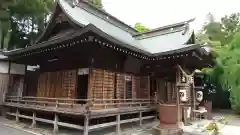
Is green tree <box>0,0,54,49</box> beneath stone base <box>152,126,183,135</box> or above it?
above

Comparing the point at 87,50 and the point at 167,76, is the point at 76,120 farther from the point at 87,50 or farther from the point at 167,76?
the point at 167,76

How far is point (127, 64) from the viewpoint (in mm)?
10141

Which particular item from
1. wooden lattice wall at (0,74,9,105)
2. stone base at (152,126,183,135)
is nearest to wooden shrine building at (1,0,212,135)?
wooden lattice wall at (0,74,9,105)

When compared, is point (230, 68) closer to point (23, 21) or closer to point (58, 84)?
point (58, 84)

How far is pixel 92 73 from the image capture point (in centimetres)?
812

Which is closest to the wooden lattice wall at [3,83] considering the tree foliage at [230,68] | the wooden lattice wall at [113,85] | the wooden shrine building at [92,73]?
the wooden shrine building at [92,73]

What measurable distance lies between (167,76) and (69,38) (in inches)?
249

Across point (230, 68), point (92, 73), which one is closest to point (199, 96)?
point (230, 68)

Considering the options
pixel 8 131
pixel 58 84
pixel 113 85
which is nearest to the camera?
pixel 8 131

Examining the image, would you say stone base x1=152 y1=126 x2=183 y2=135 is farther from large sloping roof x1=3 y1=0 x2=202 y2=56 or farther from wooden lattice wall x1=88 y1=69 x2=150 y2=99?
large sloping roof x1=3 y1=0 x2=202 y2=56

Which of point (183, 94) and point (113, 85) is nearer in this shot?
point (113, 85)

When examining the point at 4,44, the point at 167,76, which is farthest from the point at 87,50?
the point at 4,44

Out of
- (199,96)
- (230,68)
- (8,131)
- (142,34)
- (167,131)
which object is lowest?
(8,131)

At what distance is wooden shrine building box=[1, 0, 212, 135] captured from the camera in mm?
7340
